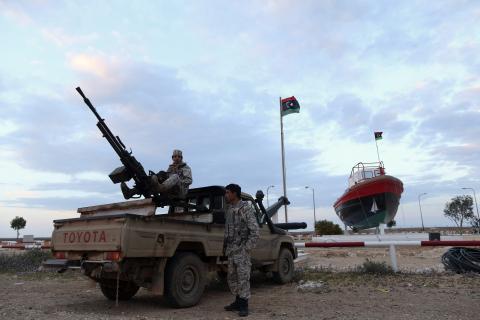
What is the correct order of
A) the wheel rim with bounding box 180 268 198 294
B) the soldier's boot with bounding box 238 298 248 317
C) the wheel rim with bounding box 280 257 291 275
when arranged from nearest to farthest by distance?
the soldier's boot with bounding box 238 298 248 317, the wheel rim with bounding box 180 268 198 294, the wheel rim with bounding box 280 257 291 275

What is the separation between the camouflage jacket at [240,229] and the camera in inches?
264

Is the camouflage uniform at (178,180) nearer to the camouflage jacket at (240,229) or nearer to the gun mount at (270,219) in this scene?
the camouflage jacket at (240,229)

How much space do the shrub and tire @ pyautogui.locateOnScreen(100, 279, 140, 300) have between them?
30888 millimetres

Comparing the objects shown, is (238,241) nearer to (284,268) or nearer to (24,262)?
(284,268)

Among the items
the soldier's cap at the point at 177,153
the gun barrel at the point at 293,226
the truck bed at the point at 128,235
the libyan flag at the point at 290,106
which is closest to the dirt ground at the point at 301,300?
the truck bed at the point at 128,235

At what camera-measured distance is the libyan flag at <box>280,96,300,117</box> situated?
21555 mm

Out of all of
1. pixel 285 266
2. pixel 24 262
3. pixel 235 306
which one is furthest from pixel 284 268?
pixel 24 262

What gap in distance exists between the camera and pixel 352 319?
5852mm

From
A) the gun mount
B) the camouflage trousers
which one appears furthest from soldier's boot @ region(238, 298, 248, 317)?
the gun mount

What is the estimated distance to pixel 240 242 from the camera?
677 cm

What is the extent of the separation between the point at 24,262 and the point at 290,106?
13.4 meters

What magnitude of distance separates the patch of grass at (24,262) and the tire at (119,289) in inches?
288

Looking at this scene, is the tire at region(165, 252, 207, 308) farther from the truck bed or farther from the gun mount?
the gun mount

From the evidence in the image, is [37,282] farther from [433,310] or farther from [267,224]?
[433,310]
